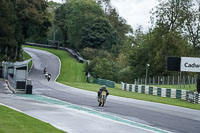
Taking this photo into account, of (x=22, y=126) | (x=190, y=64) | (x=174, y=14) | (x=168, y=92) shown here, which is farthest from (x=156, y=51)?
(x=22, y=126)

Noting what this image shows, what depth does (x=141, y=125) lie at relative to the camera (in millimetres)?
20297

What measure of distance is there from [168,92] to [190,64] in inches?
148

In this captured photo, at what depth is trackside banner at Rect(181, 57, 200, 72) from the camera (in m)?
44.3

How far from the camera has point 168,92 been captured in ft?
150

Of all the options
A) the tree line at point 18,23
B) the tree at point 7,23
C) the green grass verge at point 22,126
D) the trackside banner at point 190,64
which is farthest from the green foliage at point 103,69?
the green grass verge at point 22,126

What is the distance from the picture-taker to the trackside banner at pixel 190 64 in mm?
44281

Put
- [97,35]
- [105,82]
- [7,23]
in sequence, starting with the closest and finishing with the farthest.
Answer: [7,23]
[105,82]
[97,35]

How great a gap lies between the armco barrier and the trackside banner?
8.29ft

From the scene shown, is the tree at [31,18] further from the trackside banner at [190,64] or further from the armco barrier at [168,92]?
the trackside banner at [190,64]

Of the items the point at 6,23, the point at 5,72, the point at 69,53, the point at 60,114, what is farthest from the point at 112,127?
the point at 69,53

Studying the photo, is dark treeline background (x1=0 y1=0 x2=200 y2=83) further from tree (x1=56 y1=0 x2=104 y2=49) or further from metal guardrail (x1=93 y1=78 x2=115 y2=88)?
tree (x1=56 y1=0 x2=104 y2=49)

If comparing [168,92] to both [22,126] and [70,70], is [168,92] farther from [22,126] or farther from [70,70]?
[70,70]

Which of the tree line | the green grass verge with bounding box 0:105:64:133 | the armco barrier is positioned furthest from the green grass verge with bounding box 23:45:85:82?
the green grass verge with bounding box 0:105:64:133

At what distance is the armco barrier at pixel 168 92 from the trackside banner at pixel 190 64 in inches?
99.4
